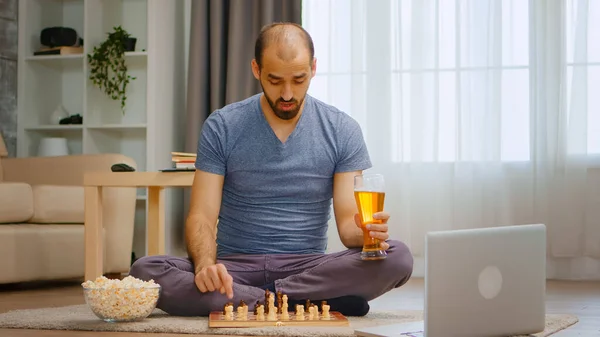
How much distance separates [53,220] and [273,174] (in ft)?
5.29

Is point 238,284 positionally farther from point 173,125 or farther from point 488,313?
point 173,125

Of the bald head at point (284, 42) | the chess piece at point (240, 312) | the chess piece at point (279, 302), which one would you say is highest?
the bald head at point (284, 42)

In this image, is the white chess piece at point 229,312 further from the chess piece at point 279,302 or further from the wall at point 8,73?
the wall at point 8,73

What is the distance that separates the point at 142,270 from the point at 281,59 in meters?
0.68

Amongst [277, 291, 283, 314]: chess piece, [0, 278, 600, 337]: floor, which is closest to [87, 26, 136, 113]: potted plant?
[0, 278, 600, 337]: floor

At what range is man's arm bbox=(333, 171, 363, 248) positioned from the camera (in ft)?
→ 8.02

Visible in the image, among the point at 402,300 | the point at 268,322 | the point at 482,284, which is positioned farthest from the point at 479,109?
the point at 482,284

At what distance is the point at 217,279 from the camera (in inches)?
86.7

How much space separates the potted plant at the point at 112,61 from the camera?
4883 millimetres

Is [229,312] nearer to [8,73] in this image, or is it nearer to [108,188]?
[108,188]

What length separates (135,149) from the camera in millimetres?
5141

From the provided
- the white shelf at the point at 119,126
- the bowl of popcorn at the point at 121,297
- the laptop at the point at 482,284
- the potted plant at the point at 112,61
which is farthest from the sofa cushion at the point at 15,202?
the laptop at the point at 482,284

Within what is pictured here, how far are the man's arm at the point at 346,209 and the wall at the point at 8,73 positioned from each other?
292 cm

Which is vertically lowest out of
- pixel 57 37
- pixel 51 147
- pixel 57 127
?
pixel 51 147
